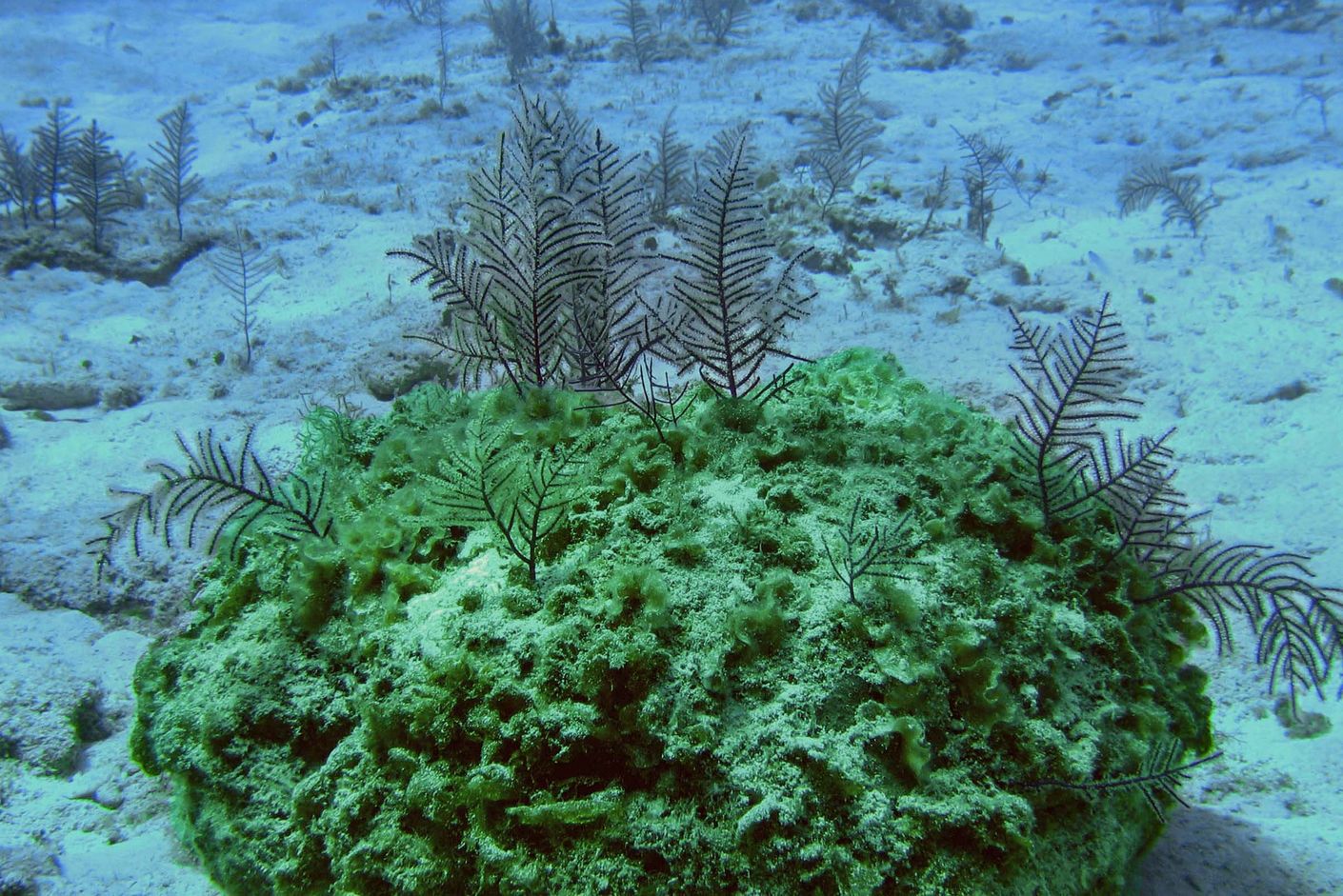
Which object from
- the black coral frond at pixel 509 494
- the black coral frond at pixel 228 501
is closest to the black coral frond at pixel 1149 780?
the black coral frond at pixel 509 494

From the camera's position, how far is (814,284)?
7336 millimetres

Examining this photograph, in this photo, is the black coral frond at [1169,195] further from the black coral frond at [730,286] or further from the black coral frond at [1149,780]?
the black coral frond at [1149,780]

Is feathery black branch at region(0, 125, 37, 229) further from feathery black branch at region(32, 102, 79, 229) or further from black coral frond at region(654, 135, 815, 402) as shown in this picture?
black coral frond at region(654, 135, 815, 402)

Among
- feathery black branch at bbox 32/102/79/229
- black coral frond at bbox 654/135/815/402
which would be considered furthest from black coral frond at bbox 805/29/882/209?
feathery black branch at bbox 32/102/79/229

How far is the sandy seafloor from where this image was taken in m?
3.20

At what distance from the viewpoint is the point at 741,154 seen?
2896 mm

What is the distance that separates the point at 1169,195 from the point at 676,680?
34.9 ft

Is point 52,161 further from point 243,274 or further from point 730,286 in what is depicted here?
point 730,286

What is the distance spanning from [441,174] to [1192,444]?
33.4ft

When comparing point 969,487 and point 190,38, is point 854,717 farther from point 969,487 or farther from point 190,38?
point 190,38

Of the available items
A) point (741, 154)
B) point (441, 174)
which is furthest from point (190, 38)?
point (741, 154)

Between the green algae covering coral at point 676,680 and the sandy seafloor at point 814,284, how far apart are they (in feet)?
2.75

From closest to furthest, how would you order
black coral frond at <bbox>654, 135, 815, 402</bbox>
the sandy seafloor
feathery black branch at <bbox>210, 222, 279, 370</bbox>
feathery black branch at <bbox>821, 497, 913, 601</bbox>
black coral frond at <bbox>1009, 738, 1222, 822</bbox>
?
black coral frond at <bbox>1009, 738, 1222, 822</bbox> < feathery black branch at <bbox>821, 497, 913, 601</bbox> < black coral frond at <bbox>654, 135, 815, 402</bbox> < the sandy seafloor < feathery black branch at <bbox>210, 222, 279, 370</bbox>

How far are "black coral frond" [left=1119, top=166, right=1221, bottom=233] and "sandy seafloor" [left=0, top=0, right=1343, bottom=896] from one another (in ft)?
0.86
